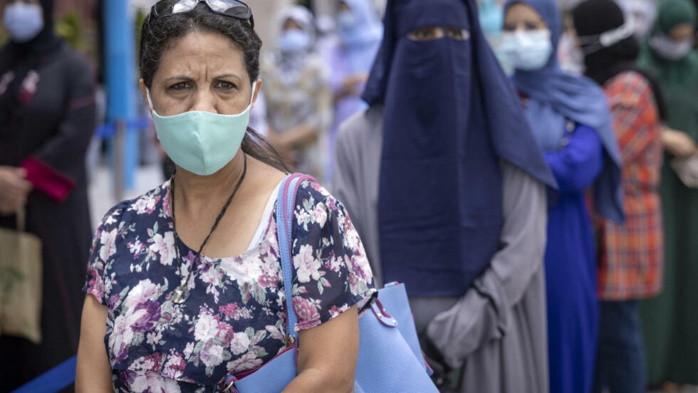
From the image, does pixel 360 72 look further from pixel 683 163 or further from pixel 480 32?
pixel 480 32

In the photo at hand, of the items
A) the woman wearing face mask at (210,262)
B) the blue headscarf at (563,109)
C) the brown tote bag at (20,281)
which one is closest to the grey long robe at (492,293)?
the blue headscarf at (563,109)

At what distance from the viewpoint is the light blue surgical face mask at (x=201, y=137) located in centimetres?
178

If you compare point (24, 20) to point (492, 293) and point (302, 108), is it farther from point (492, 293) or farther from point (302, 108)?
point (492, 293)

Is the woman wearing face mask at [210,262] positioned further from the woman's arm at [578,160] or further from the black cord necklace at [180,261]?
the woman's arm at [578,160]

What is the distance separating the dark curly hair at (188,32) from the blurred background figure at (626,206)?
268 cm

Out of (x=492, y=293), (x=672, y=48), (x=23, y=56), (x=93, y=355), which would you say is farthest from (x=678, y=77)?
(x=93, y=355)

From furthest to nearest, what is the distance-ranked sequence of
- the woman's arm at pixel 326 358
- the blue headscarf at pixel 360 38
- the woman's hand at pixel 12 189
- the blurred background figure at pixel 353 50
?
the blue headscarf at pixel 360 38
the blurred background figure at pixel 353 50
the woman's hand at pixel 12 189
the woman's arm at pixel 326 358

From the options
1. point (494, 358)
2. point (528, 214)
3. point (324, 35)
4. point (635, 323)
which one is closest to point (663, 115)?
point (635, 323)

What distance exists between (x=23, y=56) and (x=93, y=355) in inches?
112

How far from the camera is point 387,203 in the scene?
9.47 feet

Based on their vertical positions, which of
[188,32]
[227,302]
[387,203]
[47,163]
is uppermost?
[188,32]

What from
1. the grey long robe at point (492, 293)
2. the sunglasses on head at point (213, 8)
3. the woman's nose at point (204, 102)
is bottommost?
the grey long robe at point (492, 293)

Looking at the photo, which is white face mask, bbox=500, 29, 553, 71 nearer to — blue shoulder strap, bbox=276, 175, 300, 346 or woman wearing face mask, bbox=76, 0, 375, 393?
woman wearing face mask, bbox=76, 0, 375, 393

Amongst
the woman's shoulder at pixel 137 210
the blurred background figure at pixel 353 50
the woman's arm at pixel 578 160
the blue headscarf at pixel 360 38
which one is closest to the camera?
the woman's shoulder at pixel 137 210
